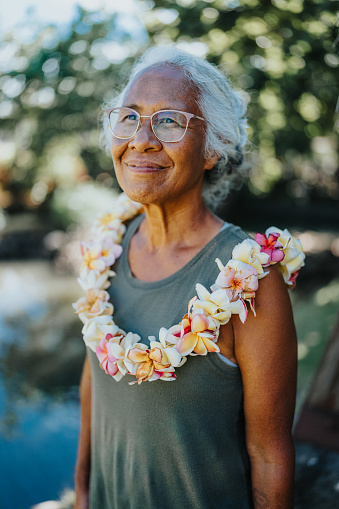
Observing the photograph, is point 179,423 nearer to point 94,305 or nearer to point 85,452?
point 94,305

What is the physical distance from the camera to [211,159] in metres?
1.62

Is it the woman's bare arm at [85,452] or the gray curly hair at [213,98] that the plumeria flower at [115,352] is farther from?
the gray curly hair at [213,98]

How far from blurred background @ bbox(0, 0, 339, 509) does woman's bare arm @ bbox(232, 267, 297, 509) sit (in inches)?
33.4

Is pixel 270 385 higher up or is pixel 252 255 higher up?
pixel 252 255

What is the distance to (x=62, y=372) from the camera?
18.8 ft

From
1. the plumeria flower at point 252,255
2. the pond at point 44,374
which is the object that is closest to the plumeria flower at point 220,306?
the plumeria flower at point 252,255

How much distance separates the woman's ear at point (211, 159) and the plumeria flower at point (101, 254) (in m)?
0.47

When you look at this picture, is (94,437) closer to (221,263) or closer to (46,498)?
(221,263)

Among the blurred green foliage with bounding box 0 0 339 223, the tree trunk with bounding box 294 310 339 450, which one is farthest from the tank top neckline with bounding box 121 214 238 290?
the tree trunk with bounding box 294 310 339 450

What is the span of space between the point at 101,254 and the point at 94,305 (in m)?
0.23

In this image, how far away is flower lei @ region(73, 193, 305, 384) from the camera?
1.34m

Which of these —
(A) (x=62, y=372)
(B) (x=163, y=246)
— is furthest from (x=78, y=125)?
(B) (x=163, y=246)

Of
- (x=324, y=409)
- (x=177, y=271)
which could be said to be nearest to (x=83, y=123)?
(x=324, y=409)

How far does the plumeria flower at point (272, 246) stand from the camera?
55.9 inches
